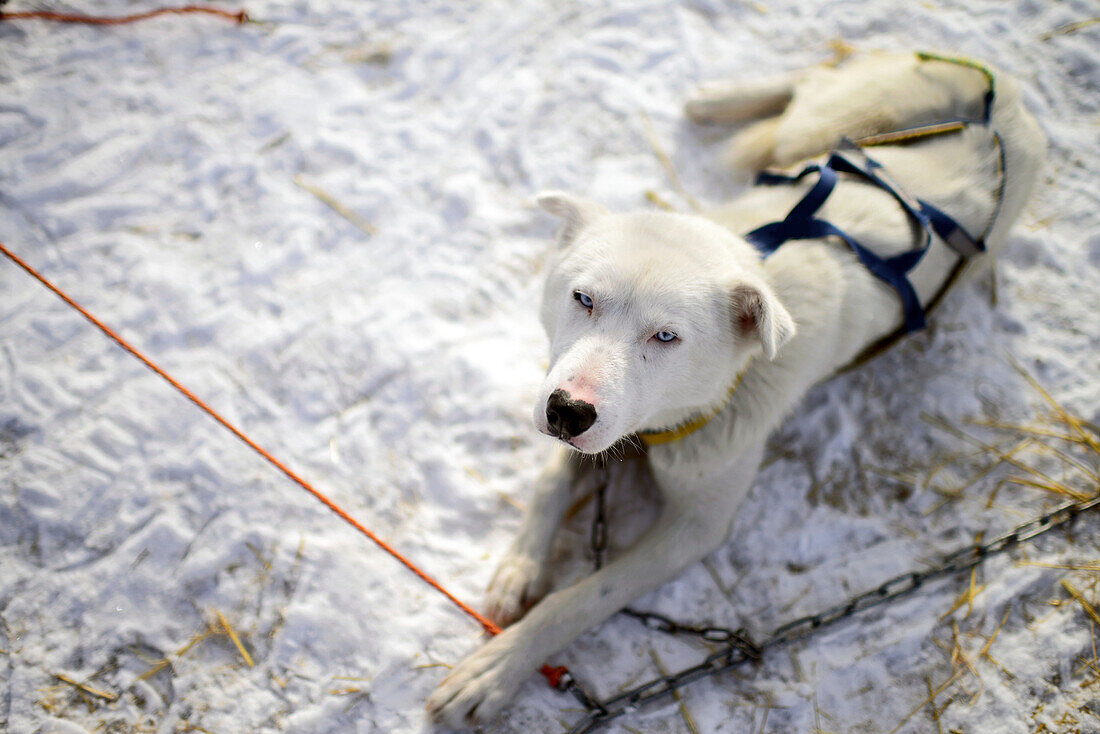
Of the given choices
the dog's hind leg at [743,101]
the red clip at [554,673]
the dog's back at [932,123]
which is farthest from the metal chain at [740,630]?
the dog's hind leg at [743,101]

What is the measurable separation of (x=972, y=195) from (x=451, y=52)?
9.76ft

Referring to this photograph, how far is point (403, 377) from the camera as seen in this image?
8.93 feet

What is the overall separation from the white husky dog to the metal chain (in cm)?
20

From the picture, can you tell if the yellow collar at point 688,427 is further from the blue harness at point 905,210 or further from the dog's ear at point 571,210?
the dog's ear at point 571,210

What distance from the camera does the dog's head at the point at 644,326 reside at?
1.62 metres

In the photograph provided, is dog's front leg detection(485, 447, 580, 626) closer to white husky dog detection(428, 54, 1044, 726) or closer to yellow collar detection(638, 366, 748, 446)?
white husky dog detection(428, 54, 1044, 726)

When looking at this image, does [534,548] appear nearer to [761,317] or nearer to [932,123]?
[761,317]

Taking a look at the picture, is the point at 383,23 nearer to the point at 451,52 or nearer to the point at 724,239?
the point at 451,52

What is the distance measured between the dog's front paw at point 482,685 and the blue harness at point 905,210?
1.69m

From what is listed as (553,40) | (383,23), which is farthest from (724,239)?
(383,23)

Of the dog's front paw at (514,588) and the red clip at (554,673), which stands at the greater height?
the dog's front paw at (514,588)

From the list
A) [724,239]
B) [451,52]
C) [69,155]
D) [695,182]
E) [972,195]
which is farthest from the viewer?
[451,52]

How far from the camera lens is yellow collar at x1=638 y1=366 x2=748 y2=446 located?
204 centimetres

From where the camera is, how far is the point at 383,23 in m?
3.74
